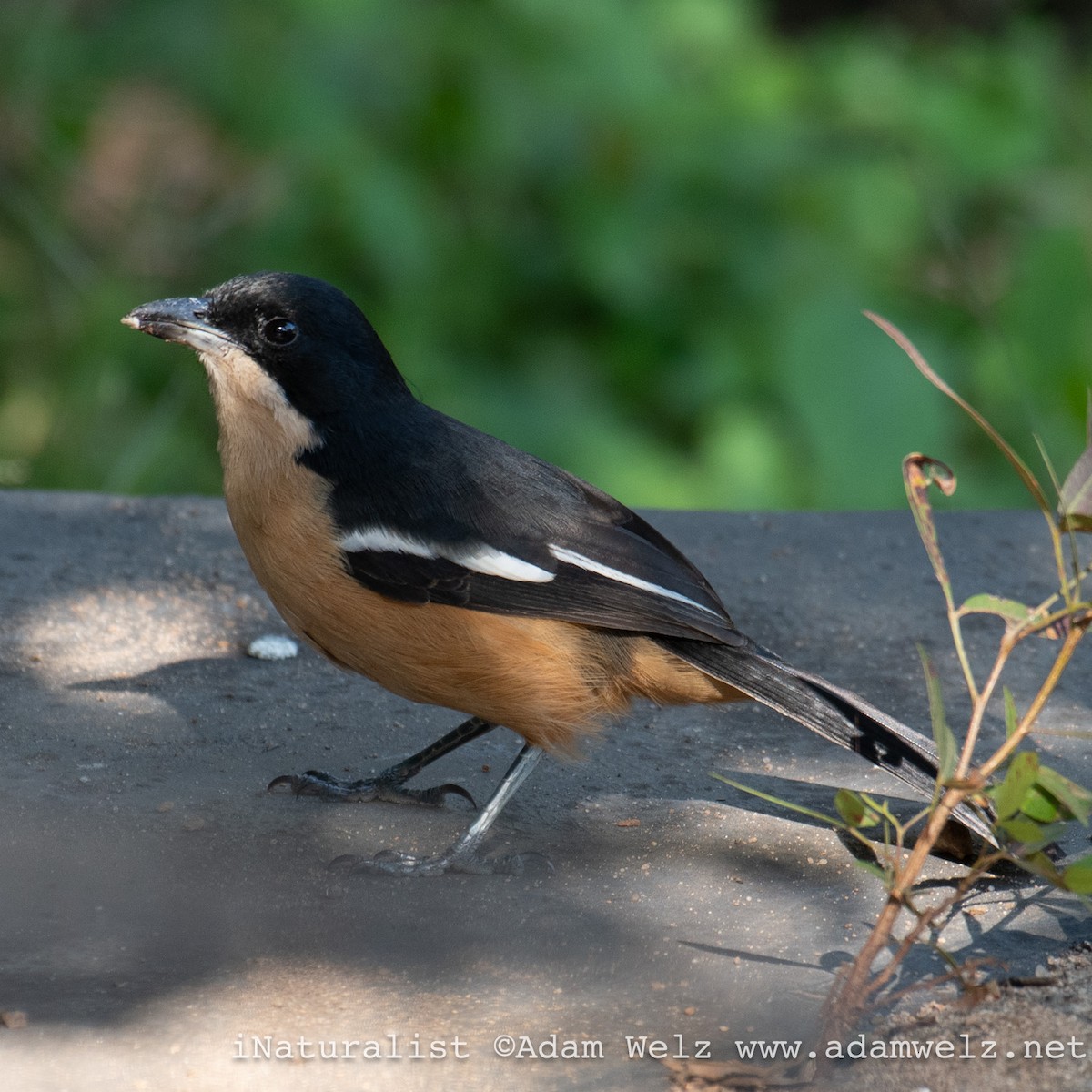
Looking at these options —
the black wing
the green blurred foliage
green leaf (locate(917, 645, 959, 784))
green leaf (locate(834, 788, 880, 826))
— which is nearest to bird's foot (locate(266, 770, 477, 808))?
the black wing

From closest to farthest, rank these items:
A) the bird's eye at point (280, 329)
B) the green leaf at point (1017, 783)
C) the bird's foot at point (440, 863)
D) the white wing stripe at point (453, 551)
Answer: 1. the green leaf at point (1017, 783)
2. the bird's foot at point (440, 863)
3. the white wing stripe at point (453, 551)
4. the bird's eye at point (280, 329)

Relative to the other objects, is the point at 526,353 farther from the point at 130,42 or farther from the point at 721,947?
the point at 721,947

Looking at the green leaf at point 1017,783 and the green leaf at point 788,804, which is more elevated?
the green leaf at point 1017,783

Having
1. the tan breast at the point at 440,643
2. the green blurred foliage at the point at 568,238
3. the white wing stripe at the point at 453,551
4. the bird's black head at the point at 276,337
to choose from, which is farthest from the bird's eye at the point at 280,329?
the green blurred foliage at the point at 568,238

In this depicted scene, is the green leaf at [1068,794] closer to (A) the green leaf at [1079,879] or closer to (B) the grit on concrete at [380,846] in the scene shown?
(A) the green leaf at [1079,879]

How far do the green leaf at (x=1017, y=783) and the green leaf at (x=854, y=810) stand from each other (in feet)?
0.67

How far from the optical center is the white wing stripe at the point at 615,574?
345 centimetres

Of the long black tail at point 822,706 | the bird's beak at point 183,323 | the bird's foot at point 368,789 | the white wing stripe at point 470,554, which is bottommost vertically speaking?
the bird's foot at point 368,789

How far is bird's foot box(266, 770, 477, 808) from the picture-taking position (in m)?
3.45

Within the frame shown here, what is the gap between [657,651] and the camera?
3480 millimetres

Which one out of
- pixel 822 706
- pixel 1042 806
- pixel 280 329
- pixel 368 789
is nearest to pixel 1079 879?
pixel 1042 806

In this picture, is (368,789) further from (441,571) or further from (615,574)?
(615,574)

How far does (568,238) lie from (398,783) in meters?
4.39

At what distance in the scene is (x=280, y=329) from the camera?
3.58m
